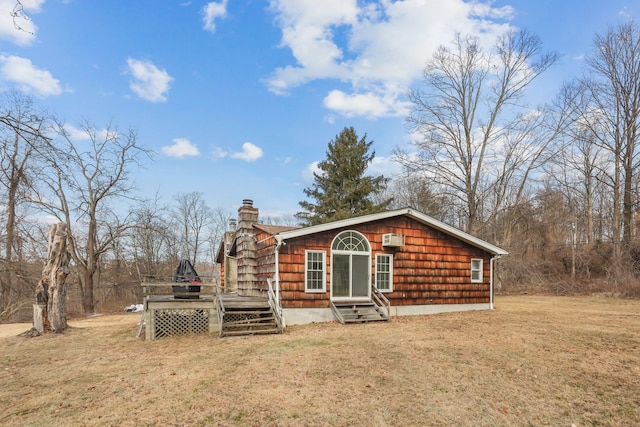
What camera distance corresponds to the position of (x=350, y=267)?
1163 cm

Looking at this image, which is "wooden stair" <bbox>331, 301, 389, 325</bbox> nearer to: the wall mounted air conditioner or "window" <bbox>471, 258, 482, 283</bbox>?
the wall mounted air conditioner

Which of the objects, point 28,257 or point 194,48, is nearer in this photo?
point 194,48

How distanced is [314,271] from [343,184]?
59.0ft

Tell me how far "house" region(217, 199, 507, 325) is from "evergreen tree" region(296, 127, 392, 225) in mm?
14092

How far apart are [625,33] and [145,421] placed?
92.1 feet

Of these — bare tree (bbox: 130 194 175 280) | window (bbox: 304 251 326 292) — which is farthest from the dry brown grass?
bare tree (bbox: 130 194 175 280)

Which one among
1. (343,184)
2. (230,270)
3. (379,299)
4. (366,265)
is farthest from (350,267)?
(343,184)

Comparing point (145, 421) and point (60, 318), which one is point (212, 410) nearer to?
point (145, 421)

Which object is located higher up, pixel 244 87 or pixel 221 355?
pixel 244 87

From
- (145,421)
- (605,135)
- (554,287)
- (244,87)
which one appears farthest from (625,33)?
(145,421)

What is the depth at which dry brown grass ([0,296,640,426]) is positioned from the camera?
4195 mm

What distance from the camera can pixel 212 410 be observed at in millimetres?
4355

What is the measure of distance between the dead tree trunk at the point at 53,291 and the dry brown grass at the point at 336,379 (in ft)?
2.99

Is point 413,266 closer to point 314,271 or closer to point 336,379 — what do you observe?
point 314,271
